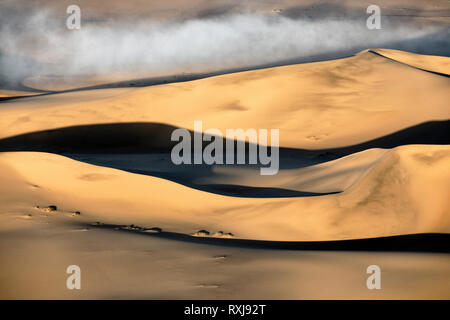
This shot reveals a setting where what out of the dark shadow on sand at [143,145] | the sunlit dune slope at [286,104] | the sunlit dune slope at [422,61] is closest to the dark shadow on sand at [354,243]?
the dark shadow on sand at [143,145]

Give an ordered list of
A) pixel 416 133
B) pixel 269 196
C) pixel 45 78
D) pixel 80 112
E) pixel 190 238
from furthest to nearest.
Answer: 1. pixel 45 78
2. pixel 80 112
3. pixel 416 133
4. pixel 269 196
5. pixel 190 238

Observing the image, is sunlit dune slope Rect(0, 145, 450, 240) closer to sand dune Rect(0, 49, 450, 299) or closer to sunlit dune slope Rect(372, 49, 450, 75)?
sand dune Rect(0, 49, 450, 299)

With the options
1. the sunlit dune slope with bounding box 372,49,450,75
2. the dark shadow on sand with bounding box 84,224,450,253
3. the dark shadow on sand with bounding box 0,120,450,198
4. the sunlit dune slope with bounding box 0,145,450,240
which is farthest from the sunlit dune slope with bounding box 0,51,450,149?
the dark shadow on sand with bounding box 84,224,450,253

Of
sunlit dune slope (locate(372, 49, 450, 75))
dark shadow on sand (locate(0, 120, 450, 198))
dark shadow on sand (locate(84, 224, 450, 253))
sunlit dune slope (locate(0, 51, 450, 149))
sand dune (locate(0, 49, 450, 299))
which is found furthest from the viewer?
sunlit dune slope (locate(372, 49, 450, 75))

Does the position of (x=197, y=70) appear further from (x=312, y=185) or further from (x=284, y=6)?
(x=312, y=185)

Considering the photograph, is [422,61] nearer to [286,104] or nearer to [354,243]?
[286,104]

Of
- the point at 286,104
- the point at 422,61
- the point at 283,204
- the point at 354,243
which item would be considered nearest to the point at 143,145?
the point at 286,104

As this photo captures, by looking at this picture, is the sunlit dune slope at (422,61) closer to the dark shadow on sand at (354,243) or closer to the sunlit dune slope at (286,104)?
the sunlit dune slope at (286,104)

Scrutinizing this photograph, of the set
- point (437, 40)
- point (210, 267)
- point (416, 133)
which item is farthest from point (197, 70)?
point (210, 267)
